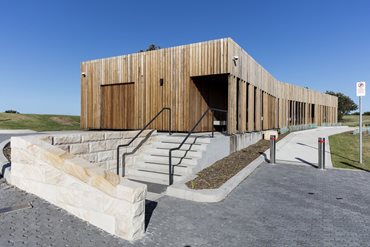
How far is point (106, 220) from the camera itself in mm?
3273

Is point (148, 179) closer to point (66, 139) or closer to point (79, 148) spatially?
point (79, 148)

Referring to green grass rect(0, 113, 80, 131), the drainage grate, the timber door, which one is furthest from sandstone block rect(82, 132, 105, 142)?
green grass rect(0, 113, 80, 131)

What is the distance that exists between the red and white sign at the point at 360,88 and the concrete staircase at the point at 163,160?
5624 mm

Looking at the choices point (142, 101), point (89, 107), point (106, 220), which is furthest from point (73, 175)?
point (89, 107)

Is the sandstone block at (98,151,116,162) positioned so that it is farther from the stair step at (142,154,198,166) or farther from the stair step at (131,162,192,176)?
the stair step at (142,154,198,166)

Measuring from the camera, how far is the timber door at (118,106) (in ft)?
37.7

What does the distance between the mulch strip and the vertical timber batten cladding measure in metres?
1.33

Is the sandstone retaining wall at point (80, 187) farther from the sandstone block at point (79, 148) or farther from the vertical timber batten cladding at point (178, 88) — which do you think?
the vertical timber batten cladding at point (178, 88)

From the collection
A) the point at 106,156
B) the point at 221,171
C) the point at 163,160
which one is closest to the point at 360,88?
the point at 221,171

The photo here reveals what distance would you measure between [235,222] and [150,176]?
310 cm

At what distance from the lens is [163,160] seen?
22.1 feet

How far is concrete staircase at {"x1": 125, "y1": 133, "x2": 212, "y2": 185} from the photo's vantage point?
609 centimetres

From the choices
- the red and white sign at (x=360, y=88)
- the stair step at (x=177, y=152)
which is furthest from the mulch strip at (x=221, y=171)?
the red and white sign at (x=360, y=88)

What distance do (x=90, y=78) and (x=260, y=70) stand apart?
9840mm
